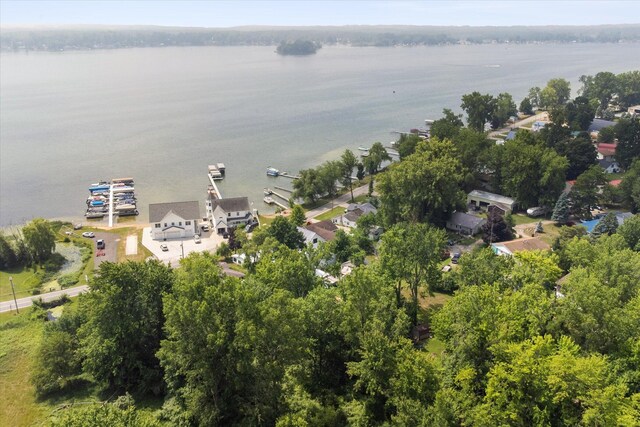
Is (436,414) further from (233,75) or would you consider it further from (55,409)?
(233,75)

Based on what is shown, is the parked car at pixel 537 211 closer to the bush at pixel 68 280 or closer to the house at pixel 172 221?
the house at pixel 172 221

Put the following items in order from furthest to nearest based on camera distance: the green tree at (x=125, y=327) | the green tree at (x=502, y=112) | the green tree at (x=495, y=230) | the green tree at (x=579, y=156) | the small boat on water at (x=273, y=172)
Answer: the green tree at (x=502, y=112), the small boat on water at (x=273, y=172), the green tree at (x=579, y=156), the green tree at (x=495, y=230), the green tree at (x=125, y=327)

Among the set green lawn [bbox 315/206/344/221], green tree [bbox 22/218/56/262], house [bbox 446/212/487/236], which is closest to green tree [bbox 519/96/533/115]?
house [bbox 446/212/487/236]

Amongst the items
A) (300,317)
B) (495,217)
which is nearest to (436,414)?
(300,317)

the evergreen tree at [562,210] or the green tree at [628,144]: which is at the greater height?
the green tree at [628,144]

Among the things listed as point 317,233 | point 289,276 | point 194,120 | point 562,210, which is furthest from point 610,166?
point 194,120

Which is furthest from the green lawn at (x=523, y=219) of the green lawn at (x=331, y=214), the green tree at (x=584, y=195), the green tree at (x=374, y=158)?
the green lawn at (x=331, y=214)

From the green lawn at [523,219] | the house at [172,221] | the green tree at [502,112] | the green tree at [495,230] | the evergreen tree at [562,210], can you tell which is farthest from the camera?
the green tree at [502,112]
